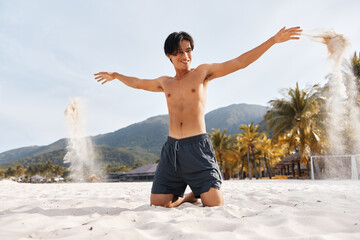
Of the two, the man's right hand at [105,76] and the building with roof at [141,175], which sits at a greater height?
the man's right hand at [105,76]

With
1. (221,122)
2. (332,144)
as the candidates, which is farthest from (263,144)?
(221,122)

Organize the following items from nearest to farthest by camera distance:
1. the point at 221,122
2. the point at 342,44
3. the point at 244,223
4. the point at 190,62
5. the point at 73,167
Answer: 1. the point at 244,223
2. the point at 190,62
3. the point at 342,44
4. the point at 73,167
5. the point at 221,122

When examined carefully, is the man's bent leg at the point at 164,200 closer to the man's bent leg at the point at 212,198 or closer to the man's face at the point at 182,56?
the man's bent leg at the point at 212,198

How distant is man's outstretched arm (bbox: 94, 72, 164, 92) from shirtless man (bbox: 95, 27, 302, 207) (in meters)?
0.24

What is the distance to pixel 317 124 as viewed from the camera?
19094 mm

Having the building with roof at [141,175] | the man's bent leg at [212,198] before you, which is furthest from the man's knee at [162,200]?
the building with roof at [141,175]

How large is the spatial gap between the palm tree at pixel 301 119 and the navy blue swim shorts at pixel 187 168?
59.9ft

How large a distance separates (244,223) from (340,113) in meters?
20.1

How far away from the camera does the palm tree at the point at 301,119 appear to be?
18.8 m

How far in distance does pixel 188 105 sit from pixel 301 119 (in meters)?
18.6

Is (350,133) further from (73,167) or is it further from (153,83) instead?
(73,167)

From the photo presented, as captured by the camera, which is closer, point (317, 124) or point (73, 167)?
point (317, 124)

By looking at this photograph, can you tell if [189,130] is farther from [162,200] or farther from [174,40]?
[174,40]

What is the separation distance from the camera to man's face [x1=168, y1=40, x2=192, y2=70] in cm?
280
